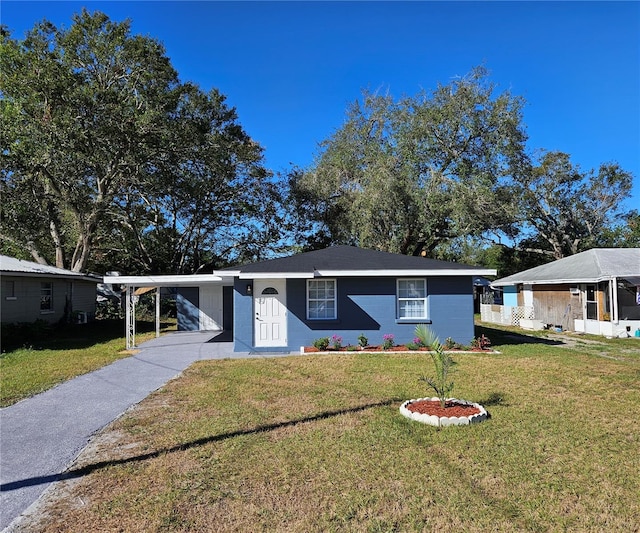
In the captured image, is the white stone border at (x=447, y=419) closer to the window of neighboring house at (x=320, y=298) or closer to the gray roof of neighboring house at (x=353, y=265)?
the gray roof of neighboring house at (x=353, y=265)

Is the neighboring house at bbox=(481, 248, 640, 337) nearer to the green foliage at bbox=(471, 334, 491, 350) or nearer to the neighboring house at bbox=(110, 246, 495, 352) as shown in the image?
the green foliage at bbox=(471, 334, 491, 350)

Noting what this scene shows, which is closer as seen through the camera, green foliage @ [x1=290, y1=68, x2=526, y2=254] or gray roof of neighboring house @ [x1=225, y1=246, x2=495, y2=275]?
gray roof of neighboring house @ [x1=225, y1=246, x2=495, y2=275]

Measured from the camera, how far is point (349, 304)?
501 inches

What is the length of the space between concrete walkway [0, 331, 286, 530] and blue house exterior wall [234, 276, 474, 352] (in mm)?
1861

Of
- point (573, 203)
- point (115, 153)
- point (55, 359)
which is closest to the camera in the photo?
point (55, 359)

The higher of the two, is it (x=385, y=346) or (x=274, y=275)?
(x=274, y=275)

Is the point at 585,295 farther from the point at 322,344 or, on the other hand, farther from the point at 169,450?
the point at 169,450

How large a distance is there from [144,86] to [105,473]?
21.8 metres

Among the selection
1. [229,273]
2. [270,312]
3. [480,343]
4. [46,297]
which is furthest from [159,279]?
[480,343]

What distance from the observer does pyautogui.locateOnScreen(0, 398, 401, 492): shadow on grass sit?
4.16 m

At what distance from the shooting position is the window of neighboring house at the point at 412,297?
12.9 metres

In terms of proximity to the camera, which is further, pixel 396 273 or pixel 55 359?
pixel 396 273

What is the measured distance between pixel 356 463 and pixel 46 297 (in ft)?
60.1

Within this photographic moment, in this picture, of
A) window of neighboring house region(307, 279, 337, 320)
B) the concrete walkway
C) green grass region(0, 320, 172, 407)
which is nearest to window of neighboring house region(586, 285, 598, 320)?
window of neighboring house region(307, 279, 337, 320)
